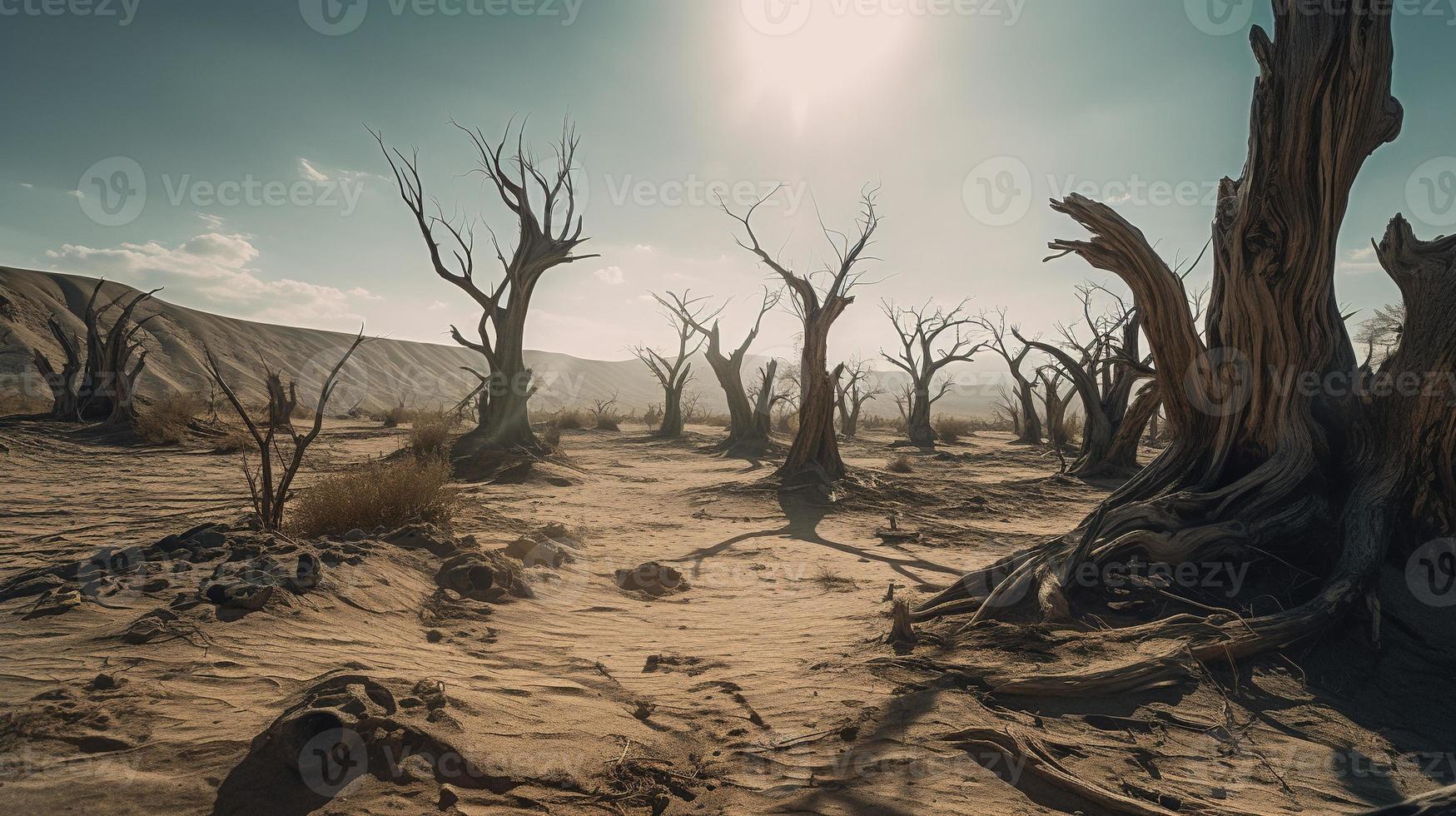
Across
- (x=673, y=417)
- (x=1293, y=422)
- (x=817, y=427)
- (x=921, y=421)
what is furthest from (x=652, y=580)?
(x=921, y=421)

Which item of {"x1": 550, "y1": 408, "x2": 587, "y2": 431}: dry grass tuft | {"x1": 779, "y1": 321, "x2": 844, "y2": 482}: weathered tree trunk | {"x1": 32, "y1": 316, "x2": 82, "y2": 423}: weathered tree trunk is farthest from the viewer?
{"x1": 550, "y1": 408, "x2": 587, "y2": 431}: dry grass tuft

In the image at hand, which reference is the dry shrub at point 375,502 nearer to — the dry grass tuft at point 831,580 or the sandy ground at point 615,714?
the sandy ground at point 615,714

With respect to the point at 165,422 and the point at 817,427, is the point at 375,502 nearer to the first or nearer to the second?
the point at 817,427

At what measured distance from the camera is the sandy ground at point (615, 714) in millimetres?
1955

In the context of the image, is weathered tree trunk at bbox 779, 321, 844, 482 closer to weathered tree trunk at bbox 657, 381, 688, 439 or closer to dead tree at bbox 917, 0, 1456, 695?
dead tree at bbox 917, 0, 1456, 695

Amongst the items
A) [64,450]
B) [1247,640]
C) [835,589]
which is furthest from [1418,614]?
[64,450]

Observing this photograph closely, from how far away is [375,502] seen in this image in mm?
5285

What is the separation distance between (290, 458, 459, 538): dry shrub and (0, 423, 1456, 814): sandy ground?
0.84m

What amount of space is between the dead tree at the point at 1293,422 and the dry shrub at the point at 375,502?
450 cm

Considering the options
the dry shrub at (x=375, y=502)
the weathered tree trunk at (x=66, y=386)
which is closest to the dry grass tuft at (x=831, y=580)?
the dry shrub at (x=375, y=502)

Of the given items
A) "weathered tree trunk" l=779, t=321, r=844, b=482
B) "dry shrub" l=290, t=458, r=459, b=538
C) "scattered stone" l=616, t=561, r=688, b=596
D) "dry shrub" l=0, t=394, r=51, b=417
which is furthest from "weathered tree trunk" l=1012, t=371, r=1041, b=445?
"dry shrub" l=0, t=394, r=51, b=417

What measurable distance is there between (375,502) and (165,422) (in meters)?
8.72

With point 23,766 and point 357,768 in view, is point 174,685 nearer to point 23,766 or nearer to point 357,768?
point 23,766

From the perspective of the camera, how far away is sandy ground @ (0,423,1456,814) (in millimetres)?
1955
